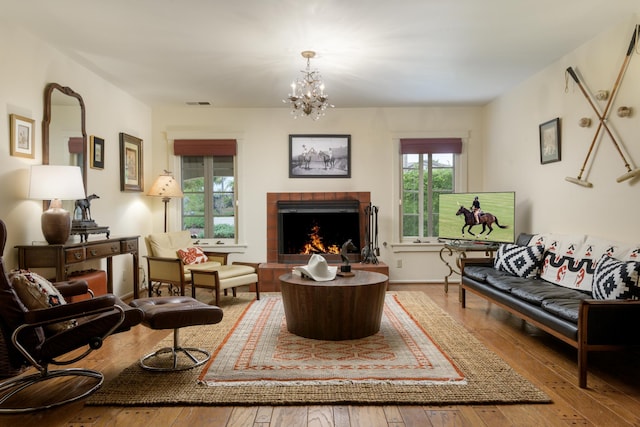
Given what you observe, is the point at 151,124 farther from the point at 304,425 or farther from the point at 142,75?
the point at 304,425

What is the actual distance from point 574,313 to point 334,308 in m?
1.67

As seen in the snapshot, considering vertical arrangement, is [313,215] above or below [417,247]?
above

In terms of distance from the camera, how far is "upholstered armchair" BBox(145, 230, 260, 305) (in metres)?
4.64

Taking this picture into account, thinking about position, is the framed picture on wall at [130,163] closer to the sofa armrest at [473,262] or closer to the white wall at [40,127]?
the white wall at [40,127]

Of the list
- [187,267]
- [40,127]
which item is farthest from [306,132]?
[40,127]

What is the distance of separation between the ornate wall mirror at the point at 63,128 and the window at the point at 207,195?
1931mm

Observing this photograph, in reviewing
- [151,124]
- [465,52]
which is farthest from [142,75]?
[465,52]

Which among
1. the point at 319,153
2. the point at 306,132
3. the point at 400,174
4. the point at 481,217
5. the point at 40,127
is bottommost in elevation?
the point at 481,217

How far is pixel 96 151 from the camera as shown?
15.4 feet

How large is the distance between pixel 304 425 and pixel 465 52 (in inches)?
138

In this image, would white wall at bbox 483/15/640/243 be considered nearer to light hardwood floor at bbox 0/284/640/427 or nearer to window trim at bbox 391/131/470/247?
window trim at bbox 391/131/470/247

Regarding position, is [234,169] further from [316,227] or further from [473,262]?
[473,262]

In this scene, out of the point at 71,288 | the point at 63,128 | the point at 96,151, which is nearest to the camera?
the point at 71,288

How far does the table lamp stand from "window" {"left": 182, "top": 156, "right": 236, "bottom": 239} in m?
2.71
